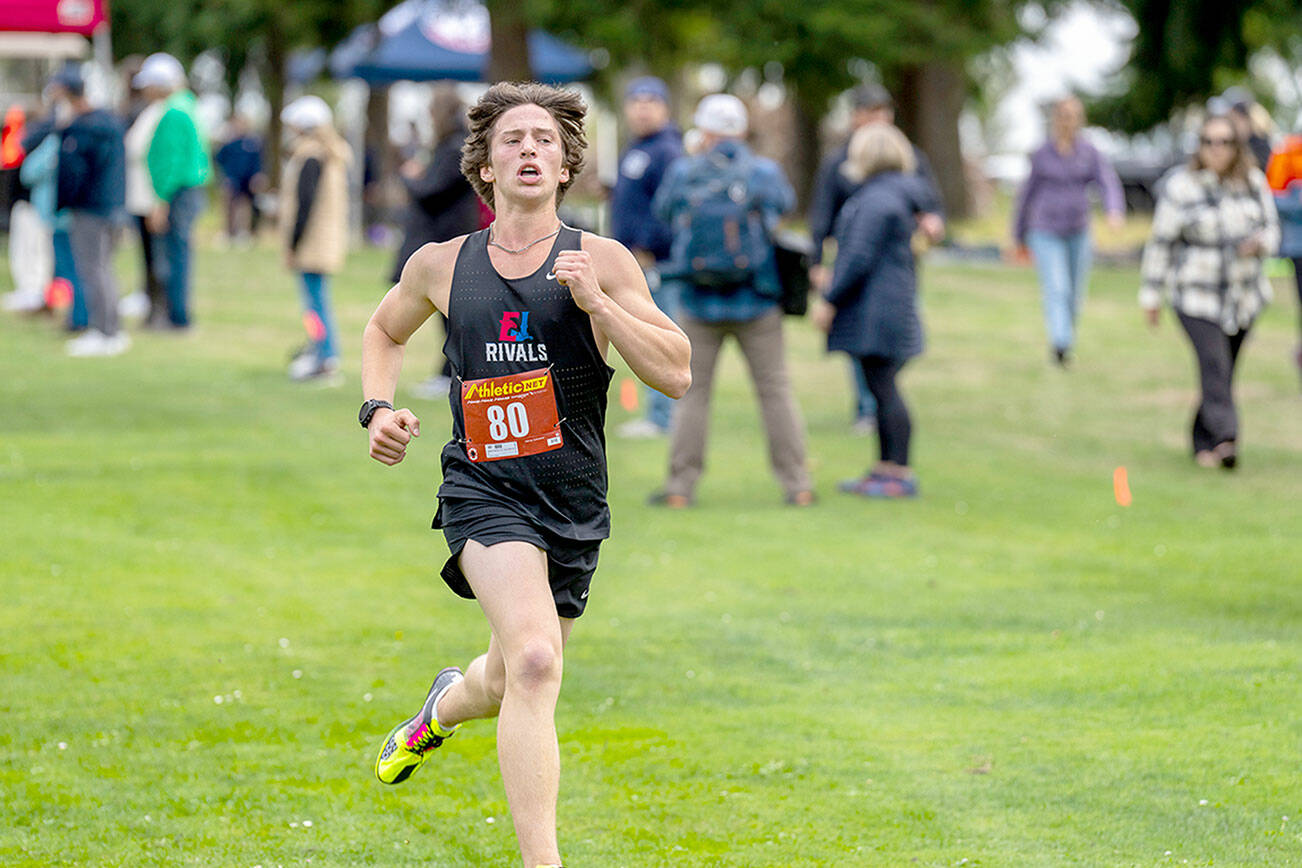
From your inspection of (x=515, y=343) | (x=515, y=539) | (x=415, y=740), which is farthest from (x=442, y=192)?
(x=515, y=539)

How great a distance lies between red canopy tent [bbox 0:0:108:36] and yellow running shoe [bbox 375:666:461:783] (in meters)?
14.9

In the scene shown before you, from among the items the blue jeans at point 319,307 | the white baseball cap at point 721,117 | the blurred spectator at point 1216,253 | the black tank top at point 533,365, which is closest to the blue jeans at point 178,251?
the blue jeans at point 319,307

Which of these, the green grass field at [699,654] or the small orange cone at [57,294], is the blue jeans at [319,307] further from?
the small orange cone at [57,294]

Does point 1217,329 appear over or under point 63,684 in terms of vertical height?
over

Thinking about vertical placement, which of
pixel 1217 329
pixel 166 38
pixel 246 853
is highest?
pixel 166 38

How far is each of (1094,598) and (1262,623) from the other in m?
0.74

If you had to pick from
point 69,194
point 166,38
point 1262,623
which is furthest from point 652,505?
point 166,38

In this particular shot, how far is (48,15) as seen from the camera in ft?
59.6

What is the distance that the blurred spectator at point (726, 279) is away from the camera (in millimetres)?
9547

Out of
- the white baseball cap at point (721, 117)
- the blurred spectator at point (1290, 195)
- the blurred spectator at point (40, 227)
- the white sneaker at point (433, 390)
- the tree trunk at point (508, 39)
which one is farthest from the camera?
the tree trunk at point (508, 39)

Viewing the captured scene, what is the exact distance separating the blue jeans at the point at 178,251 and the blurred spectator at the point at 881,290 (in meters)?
7.75

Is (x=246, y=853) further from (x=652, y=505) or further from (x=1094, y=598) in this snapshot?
(x=652, y=505)

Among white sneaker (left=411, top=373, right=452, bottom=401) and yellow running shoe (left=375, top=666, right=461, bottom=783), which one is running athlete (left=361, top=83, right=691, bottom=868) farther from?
white sneaker (left=411, top=373, right=452, bottom=401)

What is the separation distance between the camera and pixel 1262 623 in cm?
736
